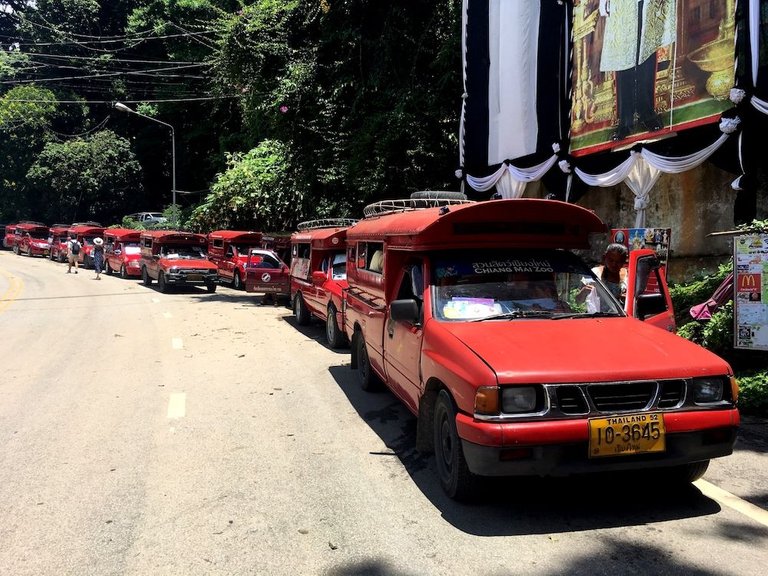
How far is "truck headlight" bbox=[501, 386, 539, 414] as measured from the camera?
12.6 feet

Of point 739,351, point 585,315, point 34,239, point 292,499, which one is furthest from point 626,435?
point 34,239

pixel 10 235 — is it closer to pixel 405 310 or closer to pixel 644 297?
pixel 405 310

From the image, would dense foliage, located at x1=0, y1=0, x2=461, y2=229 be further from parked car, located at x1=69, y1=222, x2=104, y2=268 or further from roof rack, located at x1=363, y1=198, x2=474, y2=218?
roof rack, located at x1=363, y1=198, x2=474, y2=218

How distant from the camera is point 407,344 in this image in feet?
18.1

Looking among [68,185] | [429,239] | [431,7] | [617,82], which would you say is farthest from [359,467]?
[68,185]

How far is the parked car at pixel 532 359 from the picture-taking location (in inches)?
149

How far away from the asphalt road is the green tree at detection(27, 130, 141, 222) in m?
38.0

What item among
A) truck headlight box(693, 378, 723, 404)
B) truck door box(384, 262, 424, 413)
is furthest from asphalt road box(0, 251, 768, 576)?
truck headlight box(693, 378, 723, 404)

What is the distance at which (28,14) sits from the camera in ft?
146

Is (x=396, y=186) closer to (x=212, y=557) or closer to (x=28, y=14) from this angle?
(x=212, y=557)

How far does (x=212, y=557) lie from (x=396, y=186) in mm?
15999

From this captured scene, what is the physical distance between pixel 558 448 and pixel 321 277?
8.36 meters

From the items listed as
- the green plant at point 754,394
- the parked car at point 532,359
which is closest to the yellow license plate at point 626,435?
the parked car at point 532,359

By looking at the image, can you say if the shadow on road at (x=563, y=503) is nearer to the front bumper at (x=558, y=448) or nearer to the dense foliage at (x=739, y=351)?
the front bumper at (x=558, y=448)
